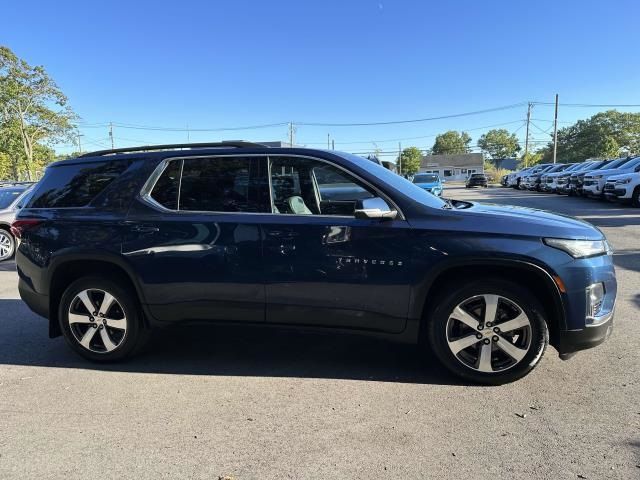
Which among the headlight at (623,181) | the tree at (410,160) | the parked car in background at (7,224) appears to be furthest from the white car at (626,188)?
the tree at (410,160)

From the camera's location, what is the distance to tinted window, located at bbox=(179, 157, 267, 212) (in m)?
3.93

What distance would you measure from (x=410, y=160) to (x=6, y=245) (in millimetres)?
102624

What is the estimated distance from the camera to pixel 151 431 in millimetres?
3148

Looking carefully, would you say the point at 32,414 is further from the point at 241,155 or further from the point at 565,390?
the point at 565,390

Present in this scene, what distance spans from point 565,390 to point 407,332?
3.93 ft

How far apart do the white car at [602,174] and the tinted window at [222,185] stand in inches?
706

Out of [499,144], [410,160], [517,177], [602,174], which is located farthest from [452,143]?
[602,174]

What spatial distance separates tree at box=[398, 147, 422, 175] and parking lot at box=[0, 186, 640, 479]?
103554 mm

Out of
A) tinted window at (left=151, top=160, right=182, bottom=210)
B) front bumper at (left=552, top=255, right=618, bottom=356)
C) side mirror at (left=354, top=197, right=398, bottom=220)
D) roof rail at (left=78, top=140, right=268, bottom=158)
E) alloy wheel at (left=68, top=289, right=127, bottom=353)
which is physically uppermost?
roof rail at (left=78, top=140, right=268, bottom=158)

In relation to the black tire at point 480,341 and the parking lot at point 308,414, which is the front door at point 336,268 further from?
the parking lot at point 308,414

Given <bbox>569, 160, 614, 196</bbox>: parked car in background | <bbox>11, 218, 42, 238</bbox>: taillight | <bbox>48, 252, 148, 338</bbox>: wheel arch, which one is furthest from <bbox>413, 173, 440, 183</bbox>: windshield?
<bbox>11, 218, 42, 238</bbox>: taillight

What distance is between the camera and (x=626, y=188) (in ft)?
55.1

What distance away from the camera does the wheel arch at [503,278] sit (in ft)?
11.2

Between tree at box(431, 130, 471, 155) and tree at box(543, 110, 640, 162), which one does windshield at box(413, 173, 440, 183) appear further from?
tree at box(431, 130, 471, 155)
